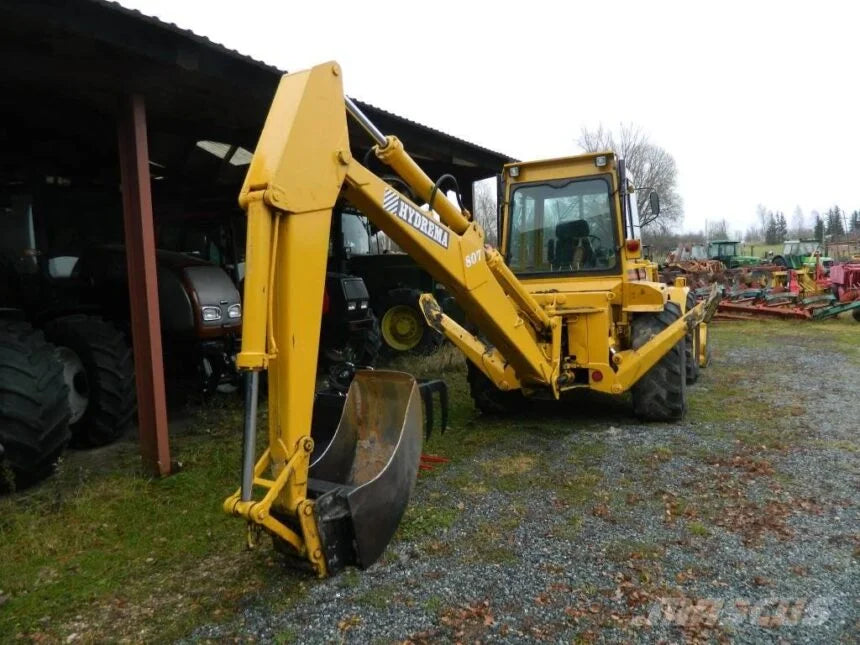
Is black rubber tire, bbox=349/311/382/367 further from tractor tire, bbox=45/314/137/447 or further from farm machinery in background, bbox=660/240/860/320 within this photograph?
farm machinery in background, bbox=660/240/860/320

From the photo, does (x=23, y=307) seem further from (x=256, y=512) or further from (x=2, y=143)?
(x=256, y=512)

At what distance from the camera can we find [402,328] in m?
10.3

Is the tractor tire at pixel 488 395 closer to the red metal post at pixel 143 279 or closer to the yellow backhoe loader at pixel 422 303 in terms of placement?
the yellow backhoe loader at pixel 422 303

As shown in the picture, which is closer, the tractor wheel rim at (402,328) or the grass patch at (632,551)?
the grass patch at (632,551)

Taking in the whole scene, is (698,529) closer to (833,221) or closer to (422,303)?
(422,303)

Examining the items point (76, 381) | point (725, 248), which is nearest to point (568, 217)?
point (76, 381)

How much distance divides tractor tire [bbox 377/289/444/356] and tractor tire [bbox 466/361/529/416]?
3716 mm

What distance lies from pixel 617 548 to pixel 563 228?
3567 millimetres

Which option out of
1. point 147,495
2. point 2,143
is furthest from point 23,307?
point 147,495

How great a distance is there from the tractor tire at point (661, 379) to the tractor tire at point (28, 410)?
442 cm

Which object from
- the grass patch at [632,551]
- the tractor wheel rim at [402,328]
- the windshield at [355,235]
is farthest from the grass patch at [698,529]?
the windshield at [355,235]

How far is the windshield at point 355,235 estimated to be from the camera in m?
9.86

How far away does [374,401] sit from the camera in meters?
3.76

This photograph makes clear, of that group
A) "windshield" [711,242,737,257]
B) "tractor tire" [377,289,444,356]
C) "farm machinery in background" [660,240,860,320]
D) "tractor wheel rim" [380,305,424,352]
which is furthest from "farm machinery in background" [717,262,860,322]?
"windshield" [711,242,737,257]
